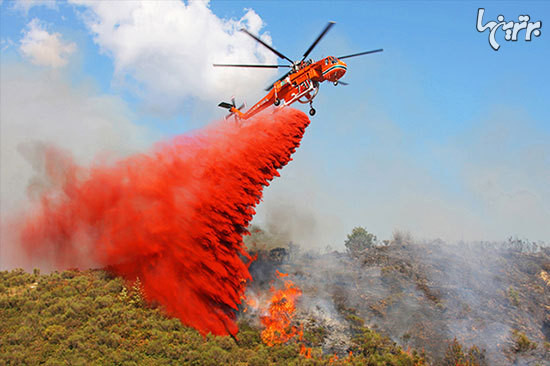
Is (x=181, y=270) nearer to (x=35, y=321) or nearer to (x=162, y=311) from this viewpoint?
(x=162, y=311)

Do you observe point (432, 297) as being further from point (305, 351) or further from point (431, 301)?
point (305, 351)

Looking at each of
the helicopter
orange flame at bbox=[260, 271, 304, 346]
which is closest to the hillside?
orange flame at bbox=[260, 271, 304, 346]

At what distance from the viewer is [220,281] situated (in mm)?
21344

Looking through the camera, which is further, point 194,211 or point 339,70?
point 339,70

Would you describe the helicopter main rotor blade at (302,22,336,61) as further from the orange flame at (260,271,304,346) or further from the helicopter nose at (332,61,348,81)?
the orange flame at (260,271,304,346)

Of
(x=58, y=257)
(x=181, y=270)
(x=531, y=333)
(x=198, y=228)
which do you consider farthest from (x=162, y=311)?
(x=531, y=333)

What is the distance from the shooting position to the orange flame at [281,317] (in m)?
21.2

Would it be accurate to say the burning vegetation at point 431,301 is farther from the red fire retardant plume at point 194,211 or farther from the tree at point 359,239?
the tree at point 359,239

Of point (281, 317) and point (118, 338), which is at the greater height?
point (281, 317)

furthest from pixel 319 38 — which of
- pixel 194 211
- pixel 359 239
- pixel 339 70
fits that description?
pixel 359 239

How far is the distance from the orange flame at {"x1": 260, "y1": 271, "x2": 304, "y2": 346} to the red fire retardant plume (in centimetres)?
191

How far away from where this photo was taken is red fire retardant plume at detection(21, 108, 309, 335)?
69.7 ft

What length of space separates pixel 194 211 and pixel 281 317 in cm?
806

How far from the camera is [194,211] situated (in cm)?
2131
